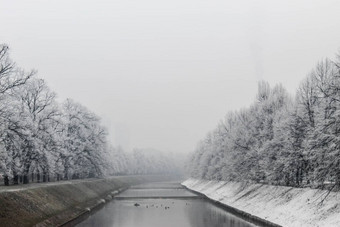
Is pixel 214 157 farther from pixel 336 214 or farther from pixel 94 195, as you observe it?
pixel 336 214

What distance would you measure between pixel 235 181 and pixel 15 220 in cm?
6084

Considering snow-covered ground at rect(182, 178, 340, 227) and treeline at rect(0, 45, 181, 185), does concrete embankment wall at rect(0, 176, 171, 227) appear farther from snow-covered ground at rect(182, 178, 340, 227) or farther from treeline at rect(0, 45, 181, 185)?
snow-covered ground at rect(182, 178, 340, 227)

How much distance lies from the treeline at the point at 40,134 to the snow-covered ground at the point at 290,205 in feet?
109

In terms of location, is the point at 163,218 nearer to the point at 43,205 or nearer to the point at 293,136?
the point at 43,205

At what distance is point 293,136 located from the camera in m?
57.6

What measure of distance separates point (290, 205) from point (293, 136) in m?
13.3

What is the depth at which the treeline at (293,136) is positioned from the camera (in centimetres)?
3694

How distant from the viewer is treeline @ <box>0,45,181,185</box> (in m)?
46.5

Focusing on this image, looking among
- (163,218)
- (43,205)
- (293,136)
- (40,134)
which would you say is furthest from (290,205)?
(40,134)

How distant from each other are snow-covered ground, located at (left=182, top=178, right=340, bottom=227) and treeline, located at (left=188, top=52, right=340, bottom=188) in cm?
214

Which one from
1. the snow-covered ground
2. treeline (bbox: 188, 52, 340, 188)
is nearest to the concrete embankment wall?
the snow-covered ground

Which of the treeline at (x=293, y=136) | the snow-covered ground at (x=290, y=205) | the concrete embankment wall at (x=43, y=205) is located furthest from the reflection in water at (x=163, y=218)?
the treeline at (x=293, y=136)

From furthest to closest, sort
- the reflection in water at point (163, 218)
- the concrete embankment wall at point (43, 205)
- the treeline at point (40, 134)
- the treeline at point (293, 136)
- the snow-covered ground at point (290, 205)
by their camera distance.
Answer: the reflection in water at point (163, 218), the treeline at point (40, 134), the snow-covered ground at point (290, 205), the concrete embankment wall at point (43, 205), the treeline at point (293, 136)

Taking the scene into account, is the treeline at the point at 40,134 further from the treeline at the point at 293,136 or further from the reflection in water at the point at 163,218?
the treeline at the point at 293,136
